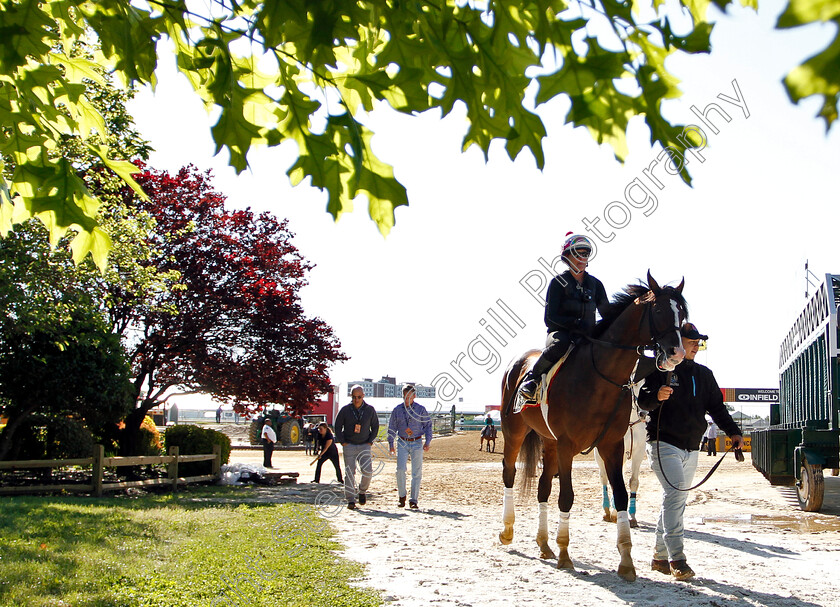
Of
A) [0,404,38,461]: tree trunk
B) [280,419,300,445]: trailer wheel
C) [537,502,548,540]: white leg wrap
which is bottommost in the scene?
[280,419,300,445]: trailer wheel

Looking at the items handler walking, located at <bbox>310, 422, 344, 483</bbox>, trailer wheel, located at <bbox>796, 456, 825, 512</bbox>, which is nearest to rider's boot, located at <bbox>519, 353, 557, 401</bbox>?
trailer wheel, located at <bbox>796, 456, 825, 512</bbox>

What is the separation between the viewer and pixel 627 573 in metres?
6.11

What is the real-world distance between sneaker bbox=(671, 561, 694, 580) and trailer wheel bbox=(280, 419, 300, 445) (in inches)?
1247

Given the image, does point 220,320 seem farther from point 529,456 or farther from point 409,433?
point 529,456

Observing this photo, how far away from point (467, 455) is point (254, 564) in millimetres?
23438

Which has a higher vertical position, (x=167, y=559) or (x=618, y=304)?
(x=618, y=304)

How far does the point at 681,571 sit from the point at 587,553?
148 cm

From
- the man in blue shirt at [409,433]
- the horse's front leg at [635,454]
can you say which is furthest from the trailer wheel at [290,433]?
the horse's front leg at [635,454]

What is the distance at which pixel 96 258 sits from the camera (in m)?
4.28

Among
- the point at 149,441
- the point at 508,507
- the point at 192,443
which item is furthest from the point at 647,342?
the point at 149,441

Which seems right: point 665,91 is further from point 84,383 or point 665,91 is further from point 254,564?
point 84,383

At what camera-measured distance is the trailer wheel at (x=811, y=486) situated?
35.7ft

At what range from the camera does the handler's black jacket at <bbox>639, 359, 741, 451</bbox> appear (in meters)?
6.33

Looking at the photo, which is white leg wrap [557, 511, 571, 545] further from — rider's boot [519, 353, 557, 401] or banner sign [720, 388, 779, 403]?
banner sign [720, 388, 779, 403]
